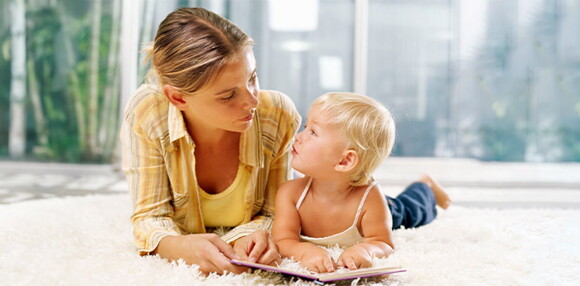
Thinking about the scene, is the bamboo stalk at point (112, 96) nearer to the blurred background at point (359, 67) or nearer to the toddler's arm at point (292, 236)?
the blurred background at point (359, 67)

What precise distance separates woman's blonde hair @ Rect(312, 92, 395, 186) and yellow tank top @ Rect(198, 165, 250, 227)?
30 cm

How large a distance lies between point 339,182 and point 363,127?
17 cm

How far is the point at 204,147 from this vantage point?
154 centimetres

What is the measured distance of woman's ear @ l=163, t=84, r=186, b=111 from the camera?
1.39m

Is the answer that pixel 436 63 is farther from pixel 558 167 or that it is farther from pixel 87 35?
pixel 87 35

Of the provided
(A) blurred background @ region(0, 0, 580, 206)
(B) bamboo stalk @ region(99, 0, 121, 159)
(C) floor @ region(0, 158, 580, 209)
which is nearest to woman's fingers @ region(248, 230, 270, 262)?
(C) floor @ region(0, 158, 580, 209)

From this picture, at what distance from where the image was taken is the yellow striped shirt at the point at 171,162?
1445mm

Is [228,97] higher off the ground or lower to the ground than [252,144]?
higher

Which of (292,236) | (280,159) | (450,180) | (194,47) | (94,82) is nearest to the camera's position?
(194,47)

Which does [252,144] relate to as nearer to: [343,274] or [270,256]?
[270,256]

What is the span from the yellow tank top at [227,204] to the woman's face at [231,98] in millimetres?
205

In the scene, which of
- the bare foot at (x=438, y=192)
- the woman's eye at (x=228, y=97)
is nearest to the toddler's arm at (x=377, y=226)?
the woman's eye at (x=228, y=97)

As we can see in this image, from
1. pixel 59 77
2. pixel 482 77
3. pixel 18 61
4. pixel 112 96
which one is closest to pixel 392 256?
pixel 112 96

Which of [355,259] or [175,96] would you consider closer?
[355,259]
